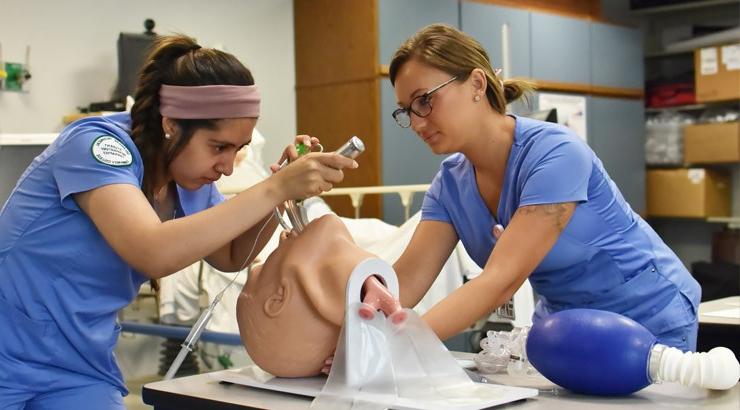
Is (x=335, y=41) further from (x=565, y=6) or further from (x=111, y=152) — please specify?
(x=111, y=152)

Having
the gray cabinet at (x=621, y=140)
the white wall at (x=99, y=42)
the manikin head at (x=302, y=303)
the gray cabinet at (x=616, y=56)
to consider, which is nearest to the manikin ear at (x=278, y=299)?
the manikin head at (x=302, y=303)

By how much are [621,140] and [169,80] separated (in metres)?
5.25

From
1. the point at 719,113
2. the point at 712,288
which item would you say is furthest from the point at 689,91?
the point at 712,288

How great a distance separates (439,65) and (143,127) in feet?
1.72

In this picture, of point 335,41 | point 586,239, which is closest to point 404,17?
point 335,41

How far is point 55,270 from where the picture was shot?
148 centimetres

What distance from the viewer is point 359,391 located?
1389 millimetres

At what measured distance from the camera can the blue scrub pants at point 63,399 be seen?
1.48 metres

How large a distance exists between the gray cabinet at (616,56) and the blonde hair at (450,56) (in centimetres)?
466

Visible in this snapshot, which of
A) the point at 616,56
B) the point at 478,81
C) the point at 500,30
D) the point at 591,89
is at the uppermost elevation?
the point at 500,30

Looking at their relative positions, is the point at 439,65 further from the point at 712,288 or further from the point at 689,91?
the point at 689,91

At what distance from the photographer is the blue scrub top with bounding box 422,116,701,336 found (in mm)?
1602

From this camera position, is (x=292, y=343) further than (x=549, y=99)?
No

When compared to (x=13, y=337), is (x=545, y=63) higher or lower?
higher
